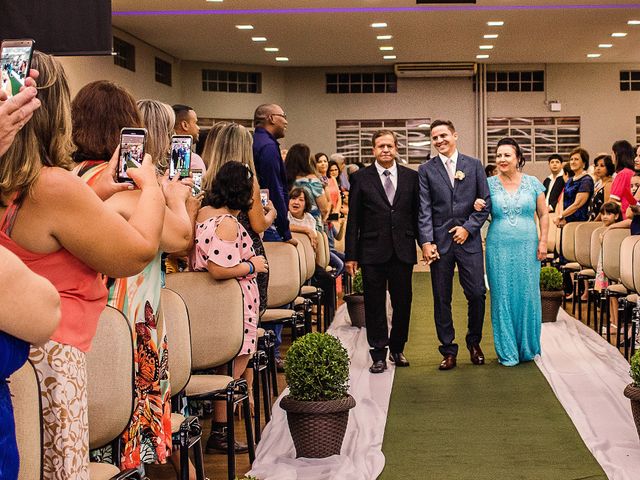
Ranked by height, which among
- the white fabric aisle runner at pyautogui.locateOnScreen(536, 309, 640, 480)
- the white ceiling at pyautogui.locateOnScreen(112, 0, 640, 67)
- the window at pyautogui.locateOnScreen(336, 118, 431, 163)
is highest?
the white ceiling at pyautogui.locateOnScreen(112, 0, 640, 67)

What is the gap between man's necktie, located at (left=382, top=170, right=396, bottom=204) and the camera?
25.2ft

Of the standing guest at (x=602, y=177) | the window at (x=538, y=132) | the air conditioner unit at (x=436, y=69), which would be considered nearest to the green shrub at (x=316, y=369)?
the standing guest at (x=602, y=177)

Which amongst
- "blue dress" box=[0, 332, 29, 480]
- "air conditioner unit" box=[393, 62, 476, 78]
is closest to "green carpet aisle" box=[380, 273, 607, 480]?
"blue dress" box=[0, 332, 29, 480]

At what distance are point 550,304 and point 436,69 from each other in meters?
14.4

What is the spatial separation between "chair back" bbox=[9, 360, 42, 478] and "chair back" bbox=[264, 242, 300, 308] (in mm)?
4912

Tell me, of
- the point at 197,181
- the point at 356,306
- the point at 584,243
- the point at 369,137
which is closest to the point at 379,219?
the point at 356,306

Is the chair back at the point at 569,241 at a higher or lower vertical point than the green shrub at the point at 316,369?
higher

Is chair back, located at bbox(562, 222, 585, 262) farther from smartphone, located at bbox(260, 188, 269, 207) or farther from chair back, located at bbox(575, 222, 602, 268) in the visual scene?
smartphone, located at bbox(260, 188, 269, 207)

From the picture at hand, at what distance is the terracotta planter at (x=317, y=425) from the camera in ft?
17.1

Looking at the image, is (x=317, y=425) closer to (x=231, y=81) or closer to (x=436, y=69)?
(x=231, y=81)

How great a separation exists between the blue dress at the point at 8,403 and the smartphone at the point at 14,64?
58 cm

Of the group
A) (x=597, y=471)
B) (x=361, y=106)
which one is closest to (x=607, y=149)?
(x=361, y=106)

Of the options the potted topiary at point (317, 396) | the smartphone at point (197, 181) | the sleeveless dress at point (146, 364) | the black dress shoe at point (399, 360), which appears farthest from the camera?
the black dress shoe at point (399, 360)

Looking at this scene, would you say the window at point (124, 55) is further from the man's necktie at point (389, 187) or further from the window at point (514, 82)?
the man's necktie at point (389, 187)
